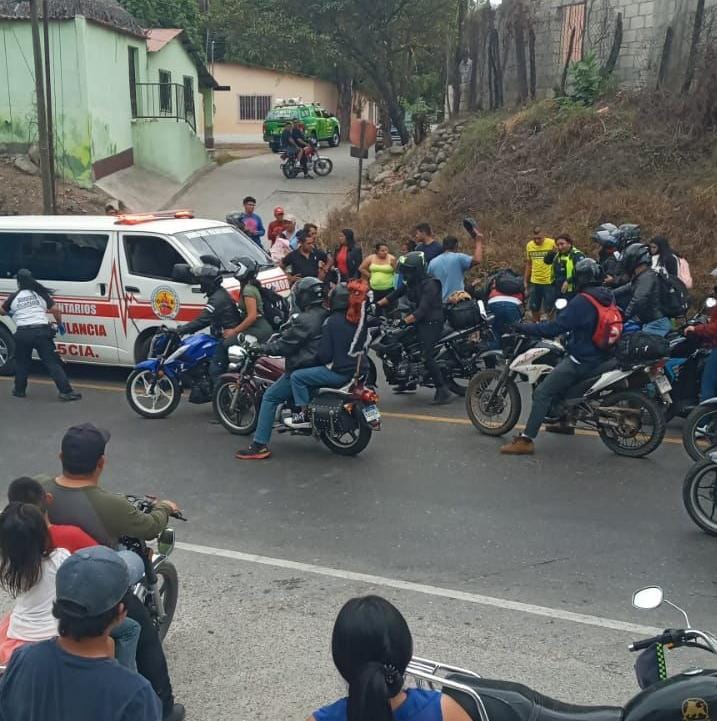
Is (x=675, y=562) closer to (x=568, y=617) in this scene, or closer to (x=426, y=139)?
(x=568, y=617)

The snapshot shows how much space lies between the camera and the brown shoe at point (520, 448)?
8.36 m

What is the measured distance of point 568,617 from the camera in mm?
5383

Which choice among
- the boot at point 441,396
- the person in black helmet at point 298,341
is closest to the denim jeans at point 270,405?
the person in black helmet at point 298,341

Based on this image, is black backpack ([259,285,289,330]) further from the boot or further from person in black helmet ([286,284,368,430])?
the boot

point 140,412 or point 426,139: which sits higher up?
point 426,139

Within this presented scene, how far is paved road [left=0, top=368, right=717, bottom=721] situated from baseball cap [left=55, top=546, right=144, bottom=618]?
6.38ft

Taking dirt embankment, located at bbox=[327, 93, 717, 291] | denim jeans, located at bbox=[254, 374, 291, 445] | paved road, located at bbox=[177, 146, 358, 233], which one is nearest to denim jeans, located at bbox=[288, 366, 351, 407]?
denim jeans, located at bbox=[254, 374, 291, 445]

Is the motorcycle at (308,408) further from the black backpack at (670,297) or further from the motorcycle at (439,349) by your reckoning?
the black backpack at (670,297)

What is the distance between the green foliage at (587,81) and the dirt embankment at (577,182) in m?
0.38

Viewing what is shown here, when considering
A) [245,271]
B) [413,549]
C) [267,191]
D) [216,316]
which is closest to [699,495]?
[413,549]

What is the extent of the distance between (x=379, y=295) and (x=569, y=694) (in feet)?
Result: 29.2

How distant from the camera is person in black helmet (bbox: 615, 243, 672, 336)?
8.70 meters

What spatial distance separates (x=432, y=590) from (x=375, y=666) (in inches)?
136

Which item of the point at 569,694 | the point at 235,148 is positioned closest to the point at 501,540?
the point at 569,694
